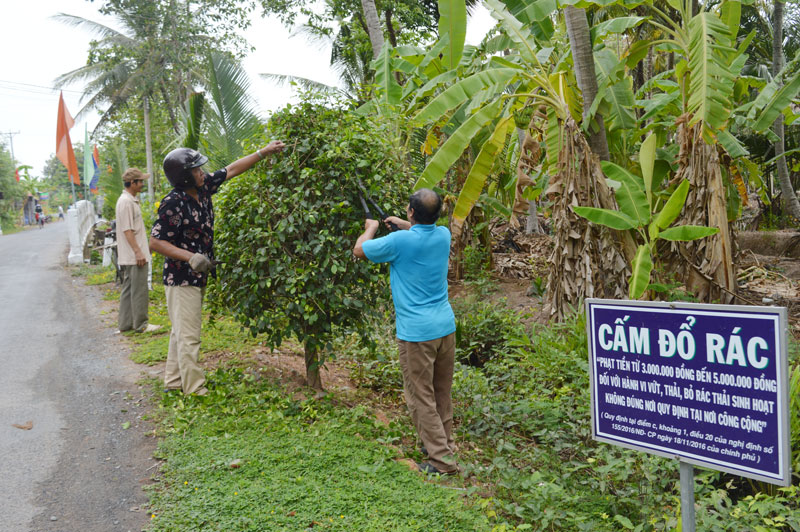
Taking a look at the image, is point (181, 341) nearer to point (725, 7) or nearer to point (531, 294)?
point (531, 294)

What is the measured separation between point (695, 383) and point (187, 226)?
13.6ft

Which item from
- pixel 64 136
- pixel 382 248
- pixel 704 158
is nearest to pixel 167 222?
pixel 382 248

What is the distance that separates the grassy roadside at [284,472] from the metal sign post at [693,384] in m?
1.16

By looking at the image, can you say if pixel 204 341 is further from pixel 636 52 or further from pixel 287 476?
pixel 636 52

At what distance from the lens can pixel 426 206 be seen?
413 centimetres

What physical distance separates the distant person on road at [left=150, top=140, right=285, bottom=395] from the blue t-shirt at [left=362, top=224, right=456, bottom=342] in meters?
1.52

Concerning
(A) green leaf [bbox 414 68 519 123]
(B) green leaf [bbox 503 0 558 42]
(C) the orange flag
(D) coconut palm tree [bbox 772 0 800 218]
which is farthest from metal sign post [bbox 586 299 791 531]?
(C) the orange flag

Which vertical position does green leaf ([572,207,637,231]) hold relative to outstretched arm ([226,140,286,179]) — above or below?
below

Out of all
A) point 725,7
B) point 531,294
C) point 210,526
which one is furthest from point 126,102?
point 210,526

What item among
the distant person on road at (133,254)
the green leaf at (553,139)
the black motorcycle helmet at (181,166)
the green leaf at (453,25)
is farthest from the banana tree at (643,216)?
the distant person on road at (133,254)

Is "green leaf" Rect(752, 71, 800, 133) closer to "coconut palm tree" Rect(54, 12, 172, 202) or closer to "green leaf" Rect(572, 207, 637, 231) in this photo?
"green leaf" Rect(572, 207, 637, 231)

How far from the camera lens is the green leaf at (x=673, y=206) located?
5582 millimetres

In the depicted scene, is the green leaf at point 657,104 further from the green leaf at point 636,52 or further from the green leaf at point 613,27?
the green leaf at point 613,27

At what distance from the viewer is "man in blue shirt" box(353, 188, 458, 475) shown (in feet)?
13.5
